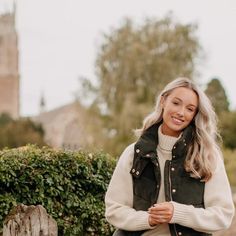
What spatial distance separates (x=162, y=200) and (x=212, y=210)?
28 cm

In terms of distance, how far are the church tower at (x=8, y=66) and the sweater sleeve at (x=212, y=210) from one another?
112757 millimetres

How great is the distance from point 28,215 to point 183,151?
1.35 m

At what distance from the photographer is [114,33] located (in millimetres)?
32719

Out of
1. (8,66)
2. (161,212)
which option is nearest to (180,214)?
(161,212)

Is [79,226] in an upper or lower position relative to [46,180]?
lower

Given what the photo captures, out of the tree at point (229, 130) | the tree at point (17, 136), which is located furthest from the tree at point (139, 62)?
the tree at point (17, 136)

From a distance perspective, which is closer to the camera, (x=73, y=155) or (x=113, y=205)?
(x=113, y=205)

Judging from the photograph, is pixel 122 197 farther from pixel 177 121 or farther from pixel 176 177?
pixel 177 121

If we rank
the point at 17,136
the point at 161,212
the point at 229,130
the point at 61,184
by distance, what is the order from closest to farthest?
1. the point at 161,212
2. the point at 61,184
3. the point at 229,130
4. the point at 17,136

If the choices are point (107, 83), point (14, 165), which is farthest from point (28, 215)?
point (107, 83)

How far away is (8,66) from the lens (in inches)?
4707

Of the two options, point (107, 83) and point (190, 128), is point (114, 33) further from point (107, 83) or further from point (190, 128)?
point (190, 128)

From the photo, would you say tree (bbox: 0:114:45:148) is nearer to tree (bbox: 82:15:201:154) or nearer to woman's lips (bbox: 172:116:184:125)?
tree (bbox: 82:15:201:154)

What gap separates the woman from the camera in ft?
12.7
